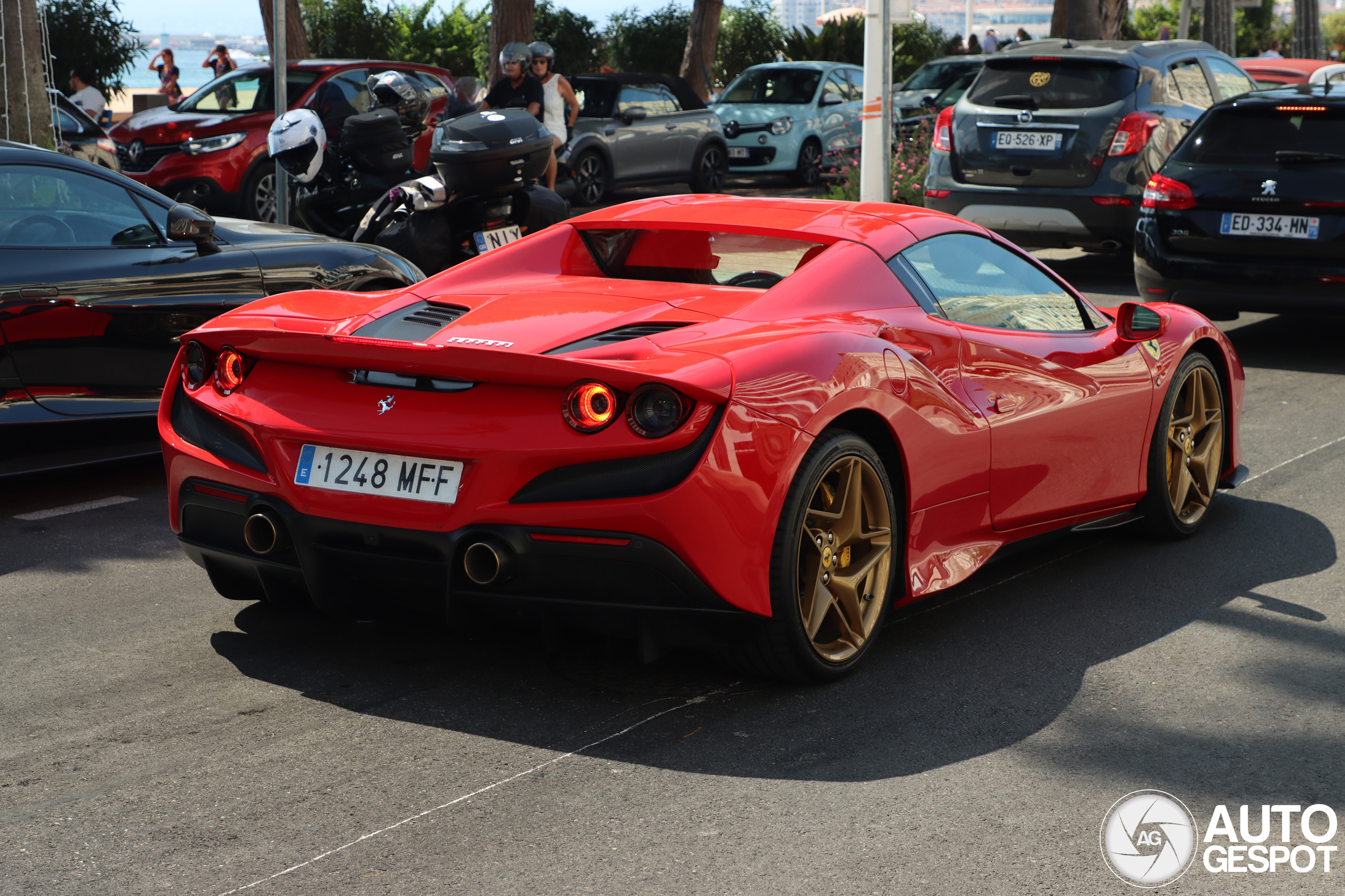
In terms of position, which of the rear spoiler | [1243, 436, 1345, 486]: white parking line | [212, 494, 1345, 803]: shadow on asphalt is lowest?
[1243, 436, 1345, 486]: white parking line

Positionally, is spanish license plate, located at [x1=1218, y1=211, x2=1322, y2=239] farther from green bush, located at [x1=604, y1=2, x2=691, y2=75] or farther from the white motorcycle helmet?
green bush, located at [x1=604, y1=2, x2=691, y2=75]

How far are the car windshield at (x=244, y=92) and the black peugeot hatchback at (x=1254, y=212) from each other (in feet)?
31.5

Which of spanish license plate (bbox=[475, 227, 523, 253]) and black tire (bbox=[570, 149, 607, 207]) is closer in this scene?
spanish license plate (bbox=[475, 227, 523, 253])

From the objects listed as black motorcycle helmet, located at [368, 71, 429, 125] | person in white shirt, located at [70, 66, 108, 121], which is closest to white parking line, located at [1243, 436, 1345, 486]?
black motorcycle helmet, located at [368, 71, 429, 125]

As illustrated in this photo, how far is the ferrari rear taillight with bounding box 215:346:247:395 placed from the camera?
4.22 meters

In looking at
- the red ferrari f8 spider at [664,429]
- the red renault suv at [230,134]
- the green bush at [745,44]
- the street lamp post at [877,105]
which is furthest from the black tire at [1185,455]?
the green bush at [745,44]

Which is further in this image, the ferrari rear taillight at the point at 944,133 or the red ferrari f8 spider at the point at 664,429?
the ferrari rear taillight at the point at 944,133

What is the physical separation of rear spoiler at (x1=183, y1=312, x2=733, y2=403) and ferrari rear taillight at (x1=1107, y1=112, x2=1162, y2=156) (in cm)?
899

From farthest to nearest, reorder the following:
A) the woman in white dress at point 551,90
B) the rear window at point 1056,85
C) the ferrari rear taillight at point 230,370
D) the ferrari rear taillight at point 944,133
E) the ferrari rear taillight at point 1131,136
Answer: the woman in white dress at point 551,90
the ferrari rear taillight at point 944,133
the rear window at point 1056,85
the ferrari rear taillight at point 1131,136
the ferrari rear taillight at point 230,370

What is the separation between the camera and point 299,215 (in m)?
9.81

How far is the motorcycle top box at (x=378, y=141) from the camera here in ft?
31.3

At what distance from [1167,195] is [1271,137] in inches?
27.5

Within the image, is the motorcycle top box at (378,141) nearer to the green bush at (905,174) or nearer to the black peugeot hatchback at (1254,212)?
the black peugeot hatchback at (1254,212)

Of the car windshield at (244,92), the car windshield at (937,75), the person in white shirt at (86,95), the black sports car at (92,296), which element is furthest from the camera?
the car windshield at (937,75)
